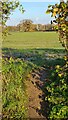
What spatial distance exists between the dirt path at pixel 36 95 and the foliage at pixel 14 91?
0.55 feet

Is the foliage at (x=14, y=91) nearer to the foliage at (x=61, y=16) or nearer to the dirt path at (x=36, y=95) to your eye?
the dirt path at (x=36, y=95)

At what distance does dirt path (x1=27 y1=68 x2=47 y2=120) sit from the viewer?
8664 mm

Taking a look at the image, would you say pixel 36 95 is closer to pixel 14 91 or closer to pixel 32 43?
pixel 14 91

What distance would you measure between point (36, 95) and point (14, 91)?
640mm

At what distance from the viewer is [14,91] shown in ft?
28.7

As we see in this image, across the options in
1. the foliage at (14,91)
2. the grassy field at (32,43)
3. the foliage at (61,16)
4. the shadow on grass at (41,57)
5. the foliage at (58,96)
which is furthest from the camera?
the grassy field at (32,43)

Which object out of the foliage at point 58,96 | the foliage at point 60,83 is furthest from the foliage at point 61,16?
the foliage at point 58,96

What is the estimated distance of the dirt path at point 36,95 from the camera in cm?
866

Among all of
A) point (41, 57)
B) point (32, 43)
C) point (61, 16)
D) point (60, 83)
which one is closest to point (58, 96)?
point (60, 83)

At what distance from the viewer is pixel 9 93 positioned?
8.70 m

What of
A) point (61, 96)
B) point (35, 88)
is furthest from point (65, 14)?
point (35, 88)

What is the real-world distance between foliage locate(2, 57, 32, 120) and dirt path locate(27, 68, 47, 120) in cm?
17

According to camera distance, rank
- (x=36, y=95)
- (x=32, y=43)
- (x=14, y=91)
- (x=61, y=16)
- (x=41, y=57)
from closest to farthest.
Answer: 1. (x=61, y=16)
2. (x=14, y=91)
3. (x=36, y=95)
4. (x=41, y=57)
5. (x=32, y=43)

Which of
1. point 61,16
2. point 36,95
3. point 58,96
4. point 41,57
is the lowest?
point 36,95
